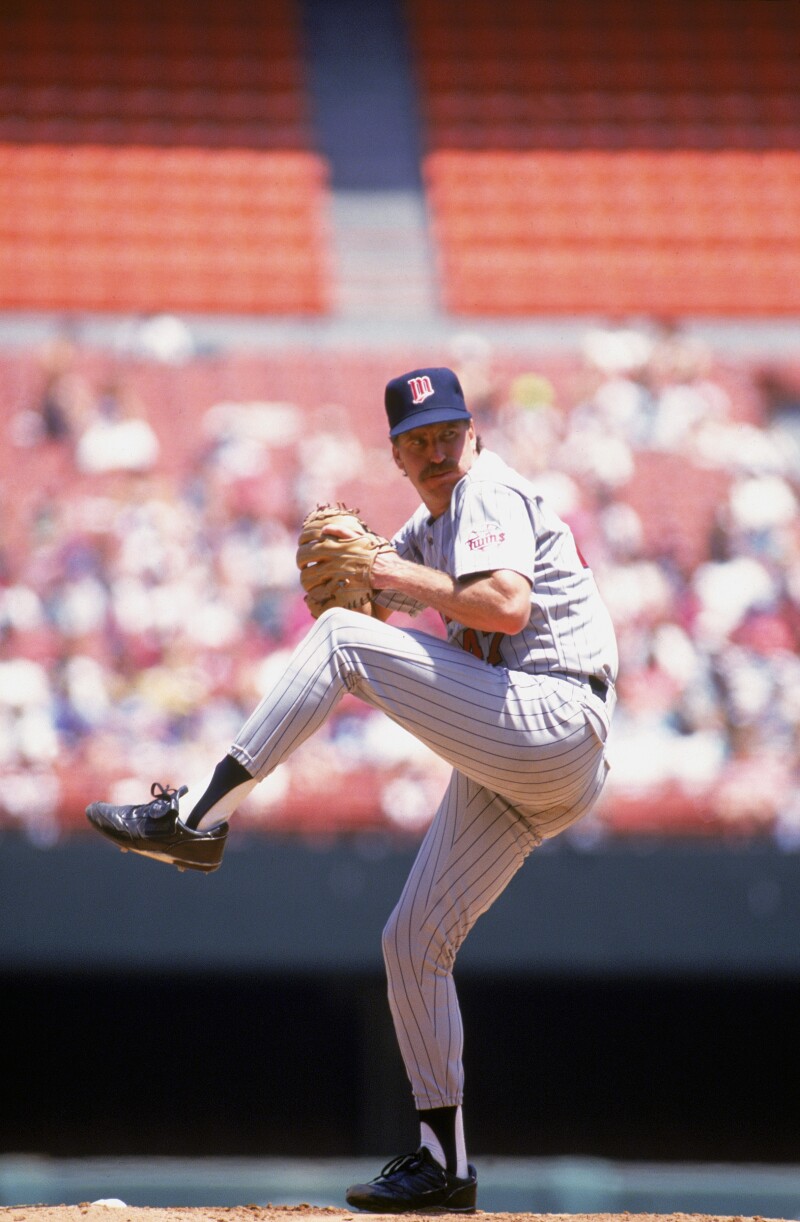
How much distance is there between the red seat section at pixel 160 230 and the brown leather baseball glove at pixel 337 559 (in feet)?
18.5

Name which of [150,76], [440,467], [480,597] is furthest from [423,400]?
[150,76]

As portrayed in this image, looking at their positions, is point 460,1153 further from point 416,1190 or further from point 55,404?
point 55,404

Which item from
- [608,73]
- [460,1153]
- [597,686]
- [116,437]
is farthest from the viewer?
[608,73]

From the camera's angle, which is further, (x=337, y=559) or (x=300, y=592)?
(x=300, y=592)

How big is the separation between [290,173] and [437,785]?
5026mm

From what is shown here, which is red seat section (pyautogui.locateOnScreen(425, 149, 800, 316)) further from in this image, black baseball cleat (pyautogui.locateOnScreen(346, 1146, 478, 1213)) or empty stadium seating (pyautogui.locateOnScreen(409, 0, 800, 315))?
black baseball cleat (pyautogui.locateOnScreen(346, 1146, 478, 1213))

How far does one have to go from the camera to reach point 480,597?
2734 millimetres

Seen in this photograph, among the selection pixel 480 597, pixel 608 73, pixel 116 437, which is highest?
pixel 608 73

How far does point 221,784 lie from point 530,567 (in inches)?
28.5

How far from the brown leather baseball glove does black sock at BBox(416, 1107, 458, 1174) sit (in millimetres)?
1063

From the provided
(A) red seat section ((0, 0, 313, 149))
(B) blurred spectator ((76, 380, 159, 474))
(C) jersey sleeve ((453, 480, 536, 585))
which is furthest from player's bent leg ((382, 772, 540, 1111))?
(A) red seat section ((0, 0, 313, 149))

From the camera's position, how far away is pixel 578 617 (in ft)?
9.65

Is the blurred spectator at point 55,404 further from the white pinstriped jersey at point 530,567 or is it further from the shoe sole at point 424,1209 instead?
the shoe sole at point 424,1209

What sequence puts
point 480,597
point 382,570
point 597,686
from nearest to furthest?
1. point 480,597
2. point 382,570
3. point 597,686
